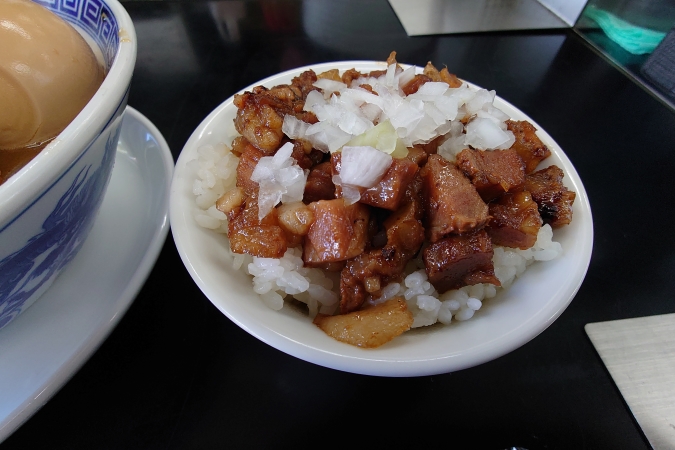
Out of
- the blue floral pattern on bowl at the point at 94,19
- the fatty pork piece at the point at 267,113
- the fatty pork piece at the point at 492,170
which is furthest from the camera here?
the fatty pork piece at the point at 267,113

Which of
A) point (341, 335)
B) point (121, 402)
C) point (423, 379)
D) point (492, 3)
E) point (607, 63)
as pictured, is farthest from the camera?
point (492, 3)

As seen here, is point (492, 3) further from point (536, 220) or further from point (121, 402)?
point (121, 402)

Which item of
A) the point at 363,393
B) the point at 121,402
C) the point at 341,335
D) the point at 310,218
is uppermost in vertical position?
the point at 310,218

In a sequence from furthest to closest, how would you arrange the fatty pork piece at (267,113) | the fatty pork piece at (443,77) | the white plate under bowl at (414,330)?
the fatty pork piece at (443,77) → the fatty pork piece at (267,113) → the white plate under bowl at (414,330)

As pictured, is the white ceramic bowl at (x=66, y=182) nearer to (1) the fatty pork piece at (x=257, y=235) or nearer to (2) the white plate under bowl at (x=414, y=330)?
(2) the white plate under bowl at (x=414, y=330)

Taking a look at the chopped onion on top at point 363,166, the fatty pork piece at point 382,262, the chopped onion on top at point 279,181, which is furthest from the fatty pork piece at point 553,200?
the chopped onion on top at point 279,181

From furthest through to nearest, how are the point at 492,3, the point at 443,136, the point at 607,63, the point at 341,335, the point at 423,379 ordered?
the point at 492,3
the point at 607,63
the point at 443,136
the point at 423,379
the point at 341,335

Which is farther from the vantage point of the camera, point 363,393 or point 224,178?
point 224,178

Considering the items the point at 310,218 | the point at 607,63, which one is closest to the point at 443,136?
the point at 310,218

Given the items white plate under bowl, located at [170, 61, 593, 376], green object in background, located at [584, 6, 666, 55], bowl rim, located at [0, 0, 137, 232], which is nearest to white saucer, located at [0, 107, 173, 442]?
white plate under bowl, located at [170, 61, 593, 376]
